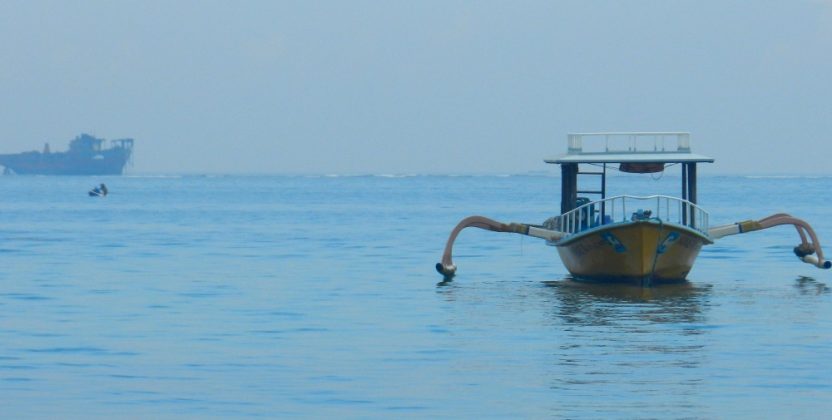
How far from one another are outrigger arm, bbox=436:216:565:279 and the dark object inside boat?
7.15 feet

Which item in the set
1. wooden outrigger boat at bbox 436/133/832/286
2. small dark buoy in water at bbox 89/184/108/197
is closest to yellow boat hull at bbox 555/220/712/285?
wooden outrigger boat at bbox 436/133/832/286

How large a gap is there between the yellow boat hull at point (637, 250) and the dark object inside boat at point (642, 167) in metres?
2.12

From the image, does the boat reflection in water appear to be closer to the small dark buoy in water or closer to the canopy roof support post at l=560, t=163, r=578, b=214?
the canopy roof support post at l=560, t=163, r=578, b=214

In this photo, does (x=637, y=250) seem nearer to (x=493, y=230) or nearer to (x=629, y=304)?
(x=629, y=304)

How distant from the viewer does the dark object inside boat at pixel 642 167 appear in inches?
1433

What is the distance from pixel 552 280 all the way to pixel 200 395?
21.6m

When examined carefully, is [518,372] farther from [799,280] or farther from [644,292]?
[799,280]

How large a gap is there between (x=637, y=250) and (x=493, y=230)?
17.2 ft

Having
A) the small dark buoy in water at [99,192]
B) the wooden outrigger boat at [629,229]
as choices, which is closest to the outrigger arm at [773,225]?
the wooden outrigger boat at [629,229]

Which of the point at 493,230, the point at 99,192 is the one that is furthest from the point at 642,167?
the point at 99,192

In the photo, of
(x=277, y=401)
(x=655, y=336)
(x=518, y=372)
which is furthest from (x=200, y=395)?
(x=655, y=336)

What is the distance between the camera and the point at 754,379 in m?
21.3

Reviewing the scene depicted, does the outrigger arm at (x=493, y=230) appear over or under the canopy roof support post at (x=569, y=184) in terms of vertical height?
under

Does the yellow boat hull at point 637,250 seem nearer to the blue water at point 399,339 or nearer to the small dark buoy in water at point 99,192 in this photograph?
the blue water at point 399,339
